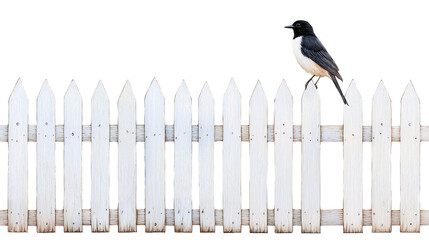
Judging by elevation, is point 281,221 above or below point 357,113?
below

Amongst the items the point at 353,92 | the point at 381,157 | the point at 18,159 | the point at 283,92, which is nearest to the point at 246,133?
the point at 283,92

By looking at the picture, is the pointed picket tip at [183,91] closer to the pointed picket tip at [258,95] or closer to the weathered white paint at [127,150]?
the weathered white paint at [127,150]

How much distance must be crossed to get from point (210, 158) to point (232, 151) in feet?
0.73

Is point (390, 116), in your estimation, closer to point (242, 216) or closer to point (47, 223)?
point (242, 216)

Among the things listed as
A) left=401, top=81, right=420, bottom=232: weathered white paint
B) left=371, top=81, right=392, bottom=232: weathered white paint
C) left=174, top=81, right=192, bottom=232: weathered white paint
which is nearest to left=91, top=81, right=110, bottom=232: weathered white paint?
left=174, top=81, right=192, bottom=232: weathered white paint

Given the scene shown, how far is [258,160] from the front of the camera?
571cm

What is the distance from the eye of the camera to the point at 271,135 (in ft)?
18.7

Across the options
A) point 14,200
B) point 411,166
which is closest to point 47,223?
point 14,200

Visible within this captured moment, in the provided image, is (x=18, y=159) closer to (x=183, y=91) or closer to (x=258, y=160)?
(x=183, y=91)

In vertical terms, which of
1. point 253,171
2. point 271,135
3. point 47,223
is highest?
point 271,135

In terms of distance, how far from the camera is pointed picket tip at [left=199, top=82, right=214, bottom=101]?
225 inches

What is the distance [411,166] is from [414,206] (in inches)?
15.9

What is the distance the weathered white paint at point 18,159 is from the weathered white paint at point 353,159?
3140 millimetres

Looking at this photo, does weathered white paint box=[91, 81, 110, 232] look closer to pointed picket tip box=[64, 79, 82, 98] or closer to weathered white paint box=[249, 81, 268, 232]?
pointed picket tip box=[64, 79, 82, 98]
